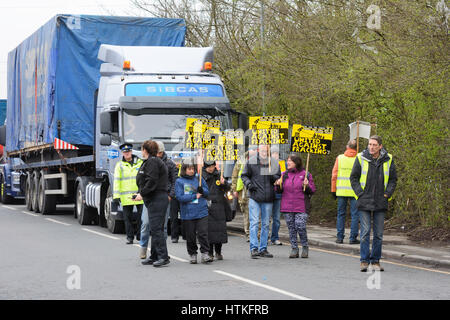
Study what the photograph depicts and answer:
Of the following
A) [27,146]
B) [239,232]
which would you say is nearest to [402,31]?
[239,232]

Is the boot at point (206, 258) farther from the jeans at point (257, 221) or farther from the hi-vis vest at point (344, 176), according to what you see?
the hi-vis vest at point (344, 176)

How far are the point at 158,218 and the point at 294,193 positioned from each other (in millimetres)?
2505

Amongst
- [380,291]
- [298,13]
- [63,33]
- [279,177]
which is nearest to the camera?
[380,291]

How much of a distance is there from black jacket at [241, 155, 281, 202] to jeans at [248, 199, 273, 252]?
0.39ft

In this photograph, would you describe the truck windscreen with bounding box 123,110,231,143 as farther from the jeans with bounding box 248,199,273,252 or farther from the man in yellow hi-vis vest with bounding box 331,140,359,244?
the jeans with bounding box 248,199,273,252

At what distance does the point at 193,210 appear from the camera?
12.6 m

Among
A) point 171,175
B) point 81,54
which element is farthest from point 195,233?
point 81,54

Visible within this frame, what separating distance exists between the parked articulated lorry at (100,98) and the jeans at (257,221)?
3.91 metres

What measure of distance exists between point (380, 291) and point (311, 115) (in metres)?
11.0

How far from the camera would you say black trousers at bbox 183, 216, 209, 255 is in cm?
1254

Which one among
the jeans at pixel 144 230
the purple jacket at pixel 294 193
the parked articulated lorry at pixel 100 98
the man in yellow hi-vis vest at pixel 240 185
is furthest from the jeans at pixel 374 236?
the parked articulated lorry at pixel 100 98

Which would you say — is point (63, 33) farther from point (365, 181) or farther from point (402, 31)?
point (365, 181)

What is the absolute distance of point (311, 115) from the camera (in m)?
20.5

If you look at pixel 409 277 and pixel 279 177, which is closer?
pixel 409 277
